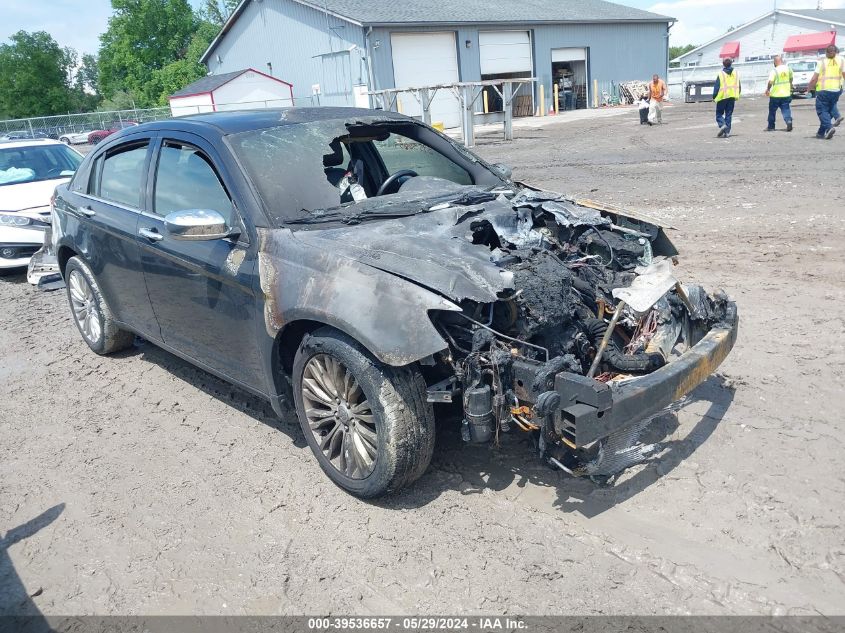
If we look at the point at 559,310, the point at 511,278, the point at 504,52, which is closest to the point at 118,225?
the point at 511,278

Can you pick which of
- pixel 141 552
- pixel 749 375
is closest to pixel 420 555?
pixel 141 552

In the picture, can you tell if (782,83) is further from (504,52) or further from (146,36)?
(146,36)

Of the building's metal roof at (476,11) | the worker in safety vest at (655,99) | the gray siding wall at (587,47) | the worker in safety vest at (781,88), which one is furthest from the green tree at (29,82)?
the worker in safety vest at (781,88)

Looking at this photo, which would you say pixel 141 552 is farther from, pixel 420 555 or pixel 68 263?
pixel 68 263

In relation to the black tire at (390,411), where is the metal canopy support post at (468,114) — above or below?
above

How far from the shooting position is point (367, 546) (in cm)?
314

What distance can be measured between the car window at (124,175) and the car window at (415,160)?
169 cm

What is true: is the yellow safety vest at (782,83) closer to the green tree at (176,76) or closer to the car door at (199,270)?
the car door at (199,270)

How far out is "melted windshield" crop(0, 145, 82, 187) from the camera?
968 centimetres

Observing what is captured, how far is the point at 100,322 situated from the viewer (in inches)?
217

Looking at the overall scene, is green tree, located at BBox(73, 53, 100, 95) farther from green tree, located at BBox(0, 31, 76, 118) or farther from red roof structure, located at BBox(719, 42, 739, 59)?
red roof structure, located at BBox(719, 42, 739, 59)

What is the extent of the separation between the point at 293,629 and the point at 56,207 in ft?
15.4

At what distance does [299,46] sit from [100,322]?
30.7m

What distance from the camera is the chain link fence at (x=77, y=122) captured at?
38.5 metres
